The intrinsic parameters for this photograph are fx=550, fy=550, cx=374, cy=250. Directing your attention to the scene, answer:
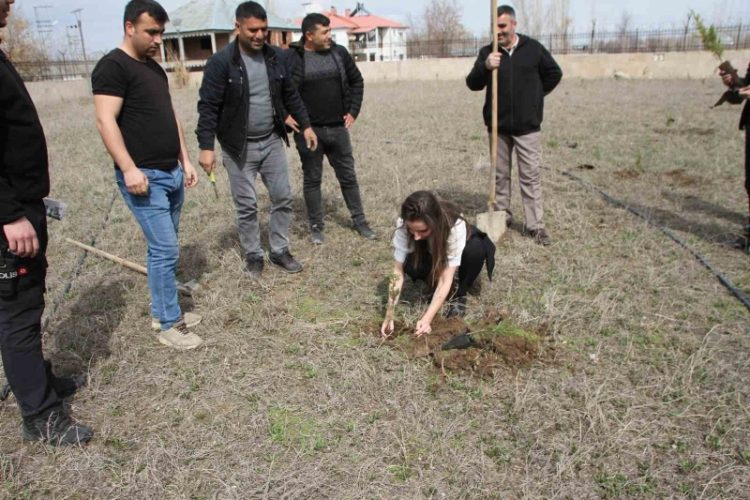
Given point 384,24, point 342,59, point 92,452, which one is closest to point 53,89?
point 342,59

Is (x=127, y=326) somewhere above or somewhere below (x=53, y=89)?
below

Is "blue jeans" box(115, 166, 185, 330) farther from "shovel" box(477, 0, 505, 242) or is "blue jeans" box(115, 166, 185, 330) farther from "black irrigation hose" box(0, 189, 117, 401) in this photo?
"shovel" box(477, 0, 505, 242)

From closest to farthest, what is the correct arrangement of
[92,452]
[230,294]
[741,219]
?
[92,452], [230,294], [741,219]

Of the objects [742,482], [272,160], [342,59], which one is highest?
[342,59]

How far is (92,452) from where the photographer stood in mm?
2438

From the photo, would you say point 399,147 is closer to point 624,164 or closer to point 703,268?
point 624,164

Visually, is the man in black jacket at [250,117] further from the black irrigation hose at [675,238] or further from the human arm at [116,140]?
the black irrigation hose at [675,238]

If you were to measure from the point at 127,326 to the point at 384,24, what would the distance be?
67.7 m

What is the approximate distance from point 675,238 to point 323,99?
3.14 metres

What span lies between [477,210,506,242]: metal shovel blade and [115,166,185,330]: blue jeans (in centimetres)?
247

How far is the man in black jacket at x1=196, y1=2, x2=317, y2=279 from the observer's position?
361cm

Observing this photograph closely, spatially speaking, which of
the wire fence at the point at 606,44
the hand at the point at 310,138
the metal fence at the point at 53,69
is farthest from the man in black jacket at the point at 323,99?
the metal fence at the point at 53,69

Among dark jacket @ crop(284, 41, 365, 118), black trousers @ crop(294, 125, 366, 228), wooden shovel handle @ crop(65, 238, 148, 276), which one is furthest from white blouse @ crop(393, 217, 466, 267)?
wooden shovel handle @ crop(65, 238, 148, 276)

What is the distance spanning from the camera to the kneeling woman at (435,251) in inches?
118
